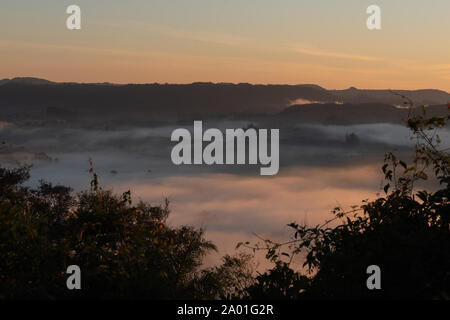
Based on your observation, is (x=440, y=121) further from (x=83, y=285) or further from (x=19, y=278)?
(x=19, y=278)

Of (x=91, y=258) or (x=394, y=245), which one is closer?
(x=394, y=245)

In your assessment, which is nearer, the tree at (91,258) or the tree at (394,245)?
the tree at (394,245)

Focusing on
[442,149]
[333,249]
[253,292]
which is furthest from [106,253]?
[442,149]

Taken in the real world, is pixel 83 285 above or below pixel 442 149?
below

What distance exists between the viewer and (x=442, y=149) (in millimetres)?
10086

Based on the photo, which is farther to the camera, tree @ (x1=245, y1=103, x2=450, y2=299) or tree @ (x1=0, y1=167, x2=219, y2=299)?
tree @ (x1=0, y1=167, x2=219, y2=299)

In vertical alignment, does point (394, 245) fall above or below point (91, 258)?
above

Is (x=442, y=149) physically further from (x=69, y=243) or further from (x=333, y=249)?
(x=69, y=243)

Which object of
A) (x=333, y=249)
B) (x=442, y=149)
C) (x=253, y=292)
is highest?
(x=442, y=149)

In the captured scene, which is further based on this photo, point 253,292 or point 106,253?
point 106,253
